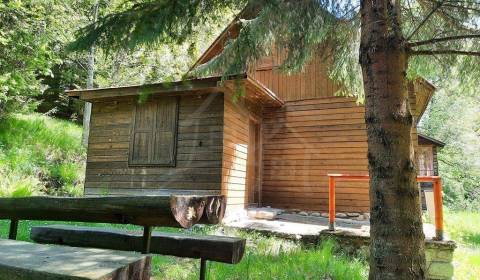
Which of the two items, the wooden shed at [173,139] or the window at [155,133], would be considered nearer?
the wooden shed at [173,139]

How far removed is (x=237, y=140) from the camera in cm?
973

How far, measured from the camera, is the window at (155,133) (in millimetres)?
9453

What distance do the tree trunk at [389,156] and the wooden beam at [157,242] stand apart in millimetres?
1113

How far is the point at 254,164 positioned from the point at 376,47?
840 cm

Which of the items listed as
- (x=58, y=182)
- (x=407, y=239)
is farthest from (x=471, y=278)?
(x=58, y=182)

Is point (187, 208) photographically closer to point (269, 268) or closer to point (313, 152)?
point (269, 268)

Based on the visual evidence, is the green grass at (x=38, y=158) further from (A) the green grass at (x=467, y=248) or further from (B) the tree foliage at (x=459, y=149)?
(B) the tree foliage at (x=459, y=149)

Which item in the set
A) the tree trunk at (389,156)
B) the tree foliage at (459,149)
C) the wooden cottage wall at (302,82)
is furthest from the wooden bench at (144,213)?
the tree foliage at (459,149)

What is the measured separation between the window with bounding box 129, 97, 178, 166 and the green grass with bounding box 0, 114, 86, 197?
2.84m

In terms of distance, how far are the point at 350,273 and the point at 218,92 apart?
553 cm

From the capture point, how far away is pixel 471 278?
229 inches

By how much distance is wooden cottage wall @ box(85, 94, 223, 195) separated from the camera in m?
8.95

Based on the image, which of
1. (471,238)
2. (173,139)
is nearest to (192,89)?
(173,139)

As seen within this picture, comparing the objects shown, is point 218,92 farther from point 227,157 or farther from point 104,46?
point 104,46
